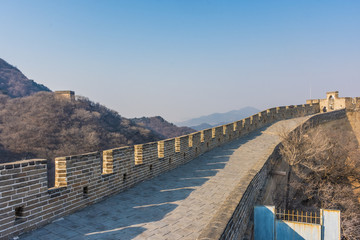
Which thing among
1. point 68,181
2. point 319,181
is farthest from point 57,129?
point 68,181

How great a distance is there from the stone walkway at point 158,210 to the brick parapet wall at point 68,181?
16cm

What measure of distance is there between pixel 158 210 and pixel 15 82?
2930 inches

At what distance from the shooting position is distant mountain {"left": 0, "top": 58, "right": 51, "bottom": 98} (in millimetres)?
60469

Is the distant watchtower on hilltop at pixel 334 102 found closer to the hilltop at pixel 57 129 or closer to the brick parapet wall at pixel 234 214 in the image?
the brick parapet wall at pixel 234 214

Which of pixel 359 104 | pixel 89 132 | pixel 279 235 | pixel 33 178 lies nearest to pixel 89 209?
pixel 33 178

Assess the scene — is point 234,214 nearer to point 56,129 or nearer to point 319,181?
point 319,181

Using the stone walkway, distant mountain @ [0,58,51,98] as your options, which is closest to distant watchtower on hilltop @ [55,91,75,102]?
distant mountain @ [0,58,51,98]

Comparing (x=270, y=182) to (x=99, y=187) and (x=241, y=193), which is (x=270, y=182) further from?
(x=99, y=187)

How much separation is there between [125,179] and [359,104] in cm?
2708

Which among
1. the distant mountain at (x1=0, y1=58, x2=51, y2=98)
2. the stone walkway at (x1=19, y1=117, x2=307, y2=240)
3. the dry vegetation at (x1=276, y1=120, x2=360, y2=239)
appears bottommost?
the dry vegetation at (x1=276, y1=120, x2=360, y2=239)

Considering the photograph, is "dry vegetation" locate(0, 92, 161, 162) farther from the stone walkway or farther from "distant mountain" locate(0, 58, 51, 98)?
the stone walkway

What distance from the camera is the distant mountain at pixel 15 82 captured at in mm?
60469

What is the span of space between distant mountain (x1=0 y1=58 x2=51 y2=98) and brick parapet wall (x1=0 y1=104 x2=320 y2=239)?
63.8 meters

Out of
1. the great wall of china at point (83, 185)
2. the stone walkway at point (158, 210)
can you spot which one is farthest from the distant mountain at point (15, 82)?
the stone walkway at point (158, 210)
